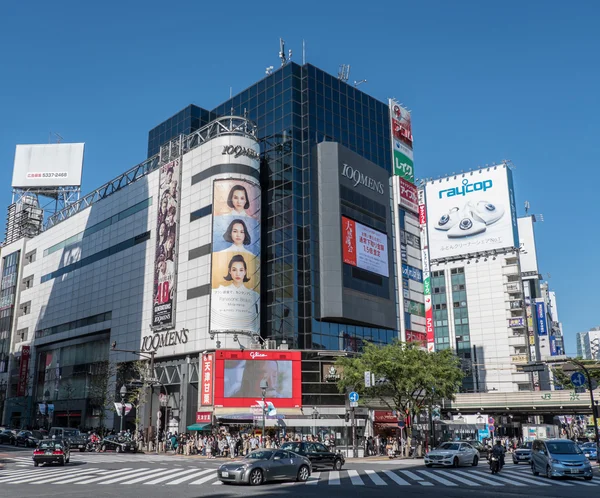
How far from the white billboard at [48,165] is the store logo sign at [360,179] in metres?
54.7

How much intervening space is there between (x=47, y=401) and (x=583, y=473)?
81828 mm

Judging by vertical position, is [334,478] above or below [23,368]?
below

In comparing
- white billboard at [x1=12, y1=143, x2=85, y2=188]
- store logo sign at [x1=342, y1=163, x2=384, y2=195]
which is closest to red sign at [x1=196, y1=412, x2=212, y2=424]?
store logo sign at [x1=342, y1=163, x2=384, y2=195]

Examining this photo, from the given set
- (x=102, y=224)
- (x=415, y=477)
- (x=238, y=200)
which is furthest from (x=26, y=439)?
(x=415, y=477)

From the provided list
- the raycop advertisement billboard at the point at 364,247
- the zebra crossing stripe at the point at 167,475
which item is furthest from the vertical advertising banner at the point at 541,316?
the zebra crossing stripe at the point at 167,475

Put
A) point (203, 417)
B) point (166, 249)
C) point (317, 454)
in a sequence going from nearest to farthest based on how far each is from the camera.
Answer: point (317, 454) < point (203, 417) < point (166, 249)

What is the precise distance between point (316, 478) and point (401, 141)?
63.6m

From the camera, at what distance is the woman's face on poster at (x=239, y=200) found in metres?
63.6

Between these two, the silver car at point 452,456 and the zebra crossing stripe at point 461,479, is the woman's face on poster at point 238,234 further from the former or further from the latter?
the zebra crossing stripe at point 461,479

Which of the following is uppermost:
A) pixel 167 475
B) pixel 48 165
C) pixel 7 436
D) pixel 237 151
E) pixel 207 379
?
pixel 48 165

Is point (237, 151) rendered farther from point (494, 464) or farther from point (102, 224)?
point (494, 464)

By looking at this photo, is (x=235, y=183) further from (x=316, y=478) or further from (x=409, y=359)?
(x=316, y=478)

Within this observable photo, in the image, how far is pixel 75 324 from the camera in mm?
87938

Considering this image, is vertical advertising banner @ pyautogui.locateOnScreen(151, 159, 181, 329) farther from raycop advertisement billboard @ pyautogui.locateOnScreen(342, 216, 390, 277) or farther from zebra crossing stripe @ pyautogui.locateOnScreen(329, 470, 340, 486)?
zebra crossing stripe @ pyautogui.locateOnScreen(329, 470, 340, 486)
